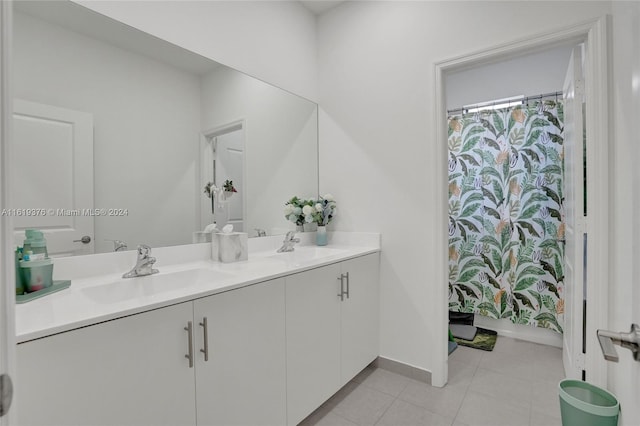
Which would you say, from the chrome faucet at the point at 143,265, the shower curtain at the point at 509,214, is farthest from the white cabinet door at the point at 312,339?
the shower curtain at the point at 509,214

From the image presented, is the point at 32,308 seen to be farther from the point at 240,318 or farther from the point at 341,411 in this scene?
the point at 341,411

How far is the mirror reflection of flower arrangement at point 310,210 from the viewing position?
239 cm

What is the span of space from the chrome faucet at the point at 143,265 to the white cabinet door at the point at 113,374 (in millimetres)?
441

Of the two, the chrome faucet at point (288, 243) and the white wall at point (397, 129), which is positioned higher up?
the white wall at point (397, 129)

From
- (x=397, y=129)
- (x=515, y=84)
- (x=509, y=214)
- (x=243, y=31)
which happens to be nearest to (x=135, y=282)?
(x=243, y=31)

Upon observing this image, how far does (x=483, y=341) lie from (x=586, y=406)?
1.46 meters

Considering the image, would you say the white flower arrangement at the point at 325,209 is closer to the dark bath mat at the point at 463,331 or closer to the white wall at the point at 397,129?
the white wall at the point at 397,129

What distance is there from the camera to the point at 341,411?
72.1 inches

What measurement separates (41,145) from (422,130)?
1.97 metres

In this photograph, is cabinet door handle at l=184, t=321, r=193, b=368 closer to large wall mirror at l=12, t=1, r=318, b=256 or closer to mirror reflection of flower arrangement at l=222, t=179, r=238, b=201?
large wall mirror at l=12, t=1, r=318, b=256

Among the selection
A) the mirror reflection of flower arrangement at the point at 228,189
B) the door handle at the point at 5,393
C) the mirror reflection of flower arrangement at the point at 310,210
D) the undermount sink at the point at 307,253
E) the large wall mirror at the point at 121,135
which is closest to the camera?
the door handle at the point at 5,393

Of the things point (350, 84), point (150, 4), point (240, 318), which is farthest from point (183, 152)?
point (350, 84)

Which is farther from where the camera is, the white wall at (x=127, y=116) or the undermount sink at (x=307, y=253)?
the undermount sink at (x=307, y=253)

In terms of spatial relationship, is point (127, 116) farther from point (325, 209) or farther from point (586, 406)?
point (586, 406)
